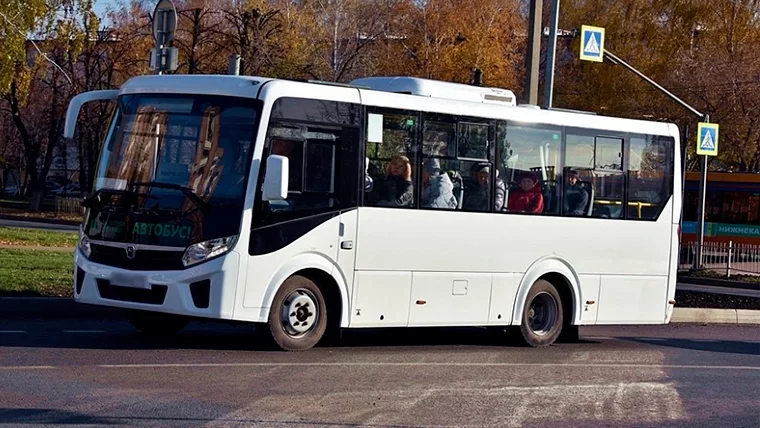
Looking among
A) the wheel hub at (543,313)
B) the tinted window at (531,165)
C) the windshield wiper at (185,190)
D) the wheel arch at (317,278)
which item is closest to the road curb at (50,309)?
the windshield wiper at (185,190)

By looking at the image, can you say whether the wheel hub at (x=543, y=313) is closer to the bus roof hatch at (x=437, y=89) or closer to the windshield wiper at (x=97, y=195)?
the bus roof hatch at (x=437, y=89)

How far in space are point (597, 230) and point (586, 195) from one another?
1.55ft

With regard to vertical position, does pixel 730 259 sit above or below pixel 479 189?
below

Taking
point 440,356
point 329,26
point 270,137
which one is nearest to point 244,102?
point 270,137

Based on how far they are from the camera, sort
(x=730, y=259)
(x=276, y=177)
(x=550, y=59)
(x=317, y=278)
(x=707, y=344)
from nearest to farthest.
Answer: (x=276, y=177) → (x=317, y=278) → (x=707, y=344) → (x=550, y=59) → (x=730, y=259)

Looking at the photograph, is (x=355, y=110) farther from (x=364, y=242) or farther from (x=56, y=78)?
(x=56, y=78)

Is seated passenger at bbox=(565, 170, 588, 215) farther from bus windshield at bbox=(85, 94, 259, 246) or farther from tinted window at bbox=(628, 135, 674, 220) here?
bus windshield at bbox=(85, 94, 259, 246)

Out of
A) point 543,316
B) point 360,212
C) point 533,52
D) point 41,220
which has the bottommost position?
point 41,220

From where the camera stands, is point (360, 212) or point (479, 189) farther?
point (479, 189)

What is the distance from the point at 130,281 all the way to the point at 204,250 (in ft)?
2.71

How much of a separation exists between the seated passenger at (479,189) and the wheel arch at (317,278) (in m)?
2.14

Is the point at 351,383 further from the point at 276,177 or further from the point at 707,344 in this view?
the point at 707,344

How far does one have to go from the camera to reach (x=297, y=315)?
42.4ft

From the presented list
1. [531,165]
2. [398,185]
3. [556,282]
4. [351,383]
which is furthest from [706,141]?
[351,383]
